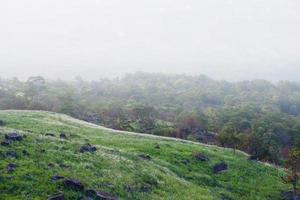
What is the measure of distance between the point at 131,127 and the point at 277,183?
61790mm

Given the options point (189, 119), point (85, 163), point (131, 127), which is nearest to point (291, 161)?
point (85, 163)

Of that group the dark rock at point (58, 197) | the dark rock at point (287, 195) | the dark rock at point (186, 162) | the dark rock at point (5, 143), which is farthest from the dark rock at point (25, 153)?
the dark rock at point (287, 195)

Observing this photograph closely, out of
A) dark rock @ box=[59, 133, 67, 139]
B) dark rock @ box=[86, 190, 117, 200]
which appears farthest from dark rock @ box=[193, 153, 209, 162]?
dark rock @ box=[86, 190, 117, 200]

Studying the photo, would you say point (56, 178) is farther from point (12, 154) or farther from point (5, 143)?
point (5, 143)

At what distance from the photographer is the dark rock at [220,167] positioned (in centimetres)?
5887

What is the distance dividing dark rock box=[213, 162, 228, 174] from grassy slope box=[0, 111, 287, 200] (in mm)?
718

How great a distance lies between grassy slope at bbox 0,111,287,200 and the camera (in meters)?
37.1

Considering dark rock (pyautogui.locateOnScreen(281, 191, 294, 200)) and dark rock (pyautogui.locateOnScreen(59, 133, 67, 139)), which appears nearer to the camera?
dark rock (pyautogui.locateOnScreen(281, 191, 294, 200))

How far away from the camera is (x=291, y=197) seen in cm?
5384

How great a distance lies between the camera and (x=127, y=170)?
44312mm

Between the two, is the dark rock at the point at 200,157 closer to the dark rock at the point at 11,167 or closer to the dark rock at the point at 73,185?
the dark rock at the point at 73,185

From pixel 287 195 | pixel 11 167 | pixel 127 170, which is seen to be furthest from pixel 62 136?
pixel 287 195

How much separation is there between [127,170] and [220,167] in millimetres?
19357

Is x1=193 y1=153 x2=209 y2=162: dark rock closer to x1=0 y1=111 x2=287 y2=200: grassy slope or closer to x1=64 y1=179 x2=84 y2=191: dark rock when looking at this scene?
x1=0 y1=111 x2=287 y2=200: grassy slope
